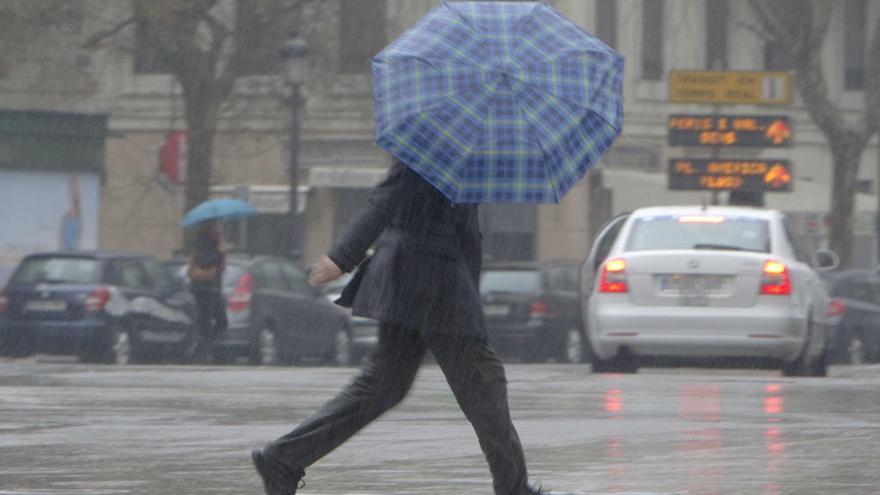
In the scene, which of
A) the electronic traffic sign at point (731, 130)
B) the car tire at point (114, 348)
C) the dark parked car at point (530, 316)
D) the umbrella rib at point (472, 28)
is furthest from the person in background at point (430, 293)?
the electronic traffic sign at point (731, 130)

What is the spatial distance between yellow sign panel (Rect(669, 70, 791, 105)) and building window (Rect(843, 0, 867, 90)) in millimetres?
17301

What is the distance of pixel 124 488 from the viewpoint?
844 centimetres

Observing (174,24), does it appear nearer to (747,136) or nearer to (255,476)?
(747,136)

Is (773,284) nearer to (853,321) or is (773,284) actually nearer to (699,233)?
(699,233)

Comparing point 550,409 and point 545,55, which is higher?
point 545,55

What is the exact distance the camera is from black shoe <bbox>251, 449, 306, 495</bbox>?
748 cm

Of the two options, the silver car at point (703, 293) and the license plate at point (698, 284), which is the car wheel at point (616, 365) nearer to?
the silver car at point (703, 293)

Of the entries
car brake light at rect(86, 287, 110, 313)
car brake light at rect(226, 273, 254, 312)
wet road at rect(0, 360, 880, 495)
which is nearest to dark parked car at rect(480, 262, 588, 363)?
car brake light at rect(226, 273, 254, 312)

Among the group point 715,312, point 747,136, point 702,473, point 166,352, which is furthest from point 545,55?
point 747,136

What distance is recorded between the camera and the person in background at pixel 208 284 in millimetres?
25078

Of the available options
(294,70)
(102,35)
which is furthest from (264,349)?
(102,35)

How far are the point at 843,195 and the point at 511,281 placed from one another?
9.95m

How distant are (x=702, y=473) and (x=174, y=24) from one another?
24617 mm

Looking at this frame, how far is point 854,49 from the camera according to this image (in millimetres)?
49344
